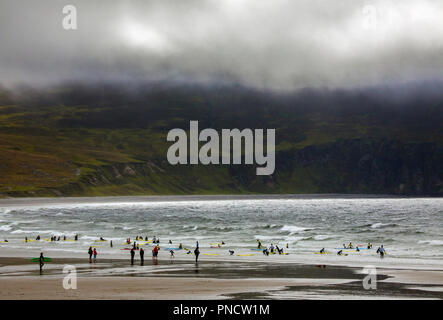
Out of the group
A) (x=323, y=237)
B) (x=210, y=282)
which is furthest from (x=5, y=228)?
(x=210, y=282)

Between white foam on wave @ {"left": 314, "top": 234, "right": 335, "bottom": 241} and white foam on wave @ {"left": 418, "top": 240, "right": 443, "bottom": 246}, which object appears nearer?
white foam on wave @ {"left": 418, "top": 240, "right": 443, "bottom": 246}

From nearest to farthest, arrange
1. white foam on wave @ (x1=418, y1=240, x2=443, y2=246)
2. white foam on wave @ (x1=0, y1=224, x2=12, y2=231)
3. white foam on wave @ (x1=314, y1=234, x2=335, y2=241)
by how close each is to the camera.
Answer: white foam on wave @ (x1=418, y1=240, x2=443, y2=246) → white foam on wave @ (x1=314, y1=234, x2=335, y2=241) → white foam on wave @ (x1=0, y1=224, x2=12, y2=231)

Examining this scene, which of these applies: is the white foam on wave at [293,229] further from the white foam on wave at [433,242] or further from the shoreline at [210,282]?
the shoreline at [210,282]

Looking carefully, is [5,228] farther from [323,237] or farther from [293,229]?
[323,237]

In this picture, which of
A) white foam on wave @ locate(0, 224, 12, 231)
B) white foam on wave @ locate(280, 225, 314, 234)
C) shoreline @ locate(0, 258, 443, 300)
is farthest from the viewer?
white foam on wave @ locate(0, 224, 12, 231)

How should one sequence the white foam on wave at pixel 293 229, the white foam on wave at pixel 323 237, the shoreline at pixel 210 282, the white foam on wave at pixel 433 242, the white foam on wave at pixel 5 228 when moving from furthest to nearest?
the white foam on wave at pixel 5 228 → the white foam on wave at pixel 293 229 → the white foam on wave at pixel 323 237 → the white foam on wave at pixel 433 242 → the shoreline at pixel 210 282

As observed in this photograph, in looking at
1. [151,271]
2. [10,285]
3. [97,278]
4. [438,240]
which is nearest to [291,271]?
[151,271]

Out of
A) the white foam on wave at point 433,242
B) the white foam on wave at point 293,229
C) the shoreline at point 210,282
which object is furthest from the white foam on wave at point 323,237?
the shoreline at point 210,282

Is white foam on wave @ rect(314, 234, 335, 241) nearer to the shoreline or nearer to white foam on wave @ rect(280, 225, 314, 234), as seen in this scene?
white foam on wave @ rect(280, 225, 314, 234)

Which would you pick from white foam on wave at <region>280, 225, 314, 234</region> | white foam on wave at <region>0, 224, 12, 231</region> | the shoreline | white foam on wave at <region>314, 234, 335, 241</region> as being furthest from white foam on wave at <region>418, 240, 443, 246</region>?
white foam on wave at <region>0, 224, 12, 231</region>
